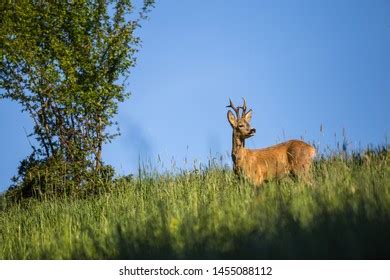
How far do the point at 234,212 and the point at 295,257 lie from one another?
6.26ft

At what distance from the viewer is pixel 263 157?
13906 millimetres

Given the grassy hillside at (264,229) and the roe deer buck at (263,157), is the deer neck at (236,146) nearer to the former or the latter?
the roe deer buck at (263,157)

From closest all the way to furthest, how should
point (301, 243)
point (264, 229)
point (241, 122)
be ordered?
point (301, 243) < point (264, 229) < point (241, 122)

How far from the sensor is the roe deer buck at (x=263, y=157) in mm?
13391

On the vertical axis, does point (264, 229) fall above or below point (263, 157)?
below

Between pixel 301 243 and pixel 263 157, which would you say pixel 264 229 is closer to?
pixel 301 243

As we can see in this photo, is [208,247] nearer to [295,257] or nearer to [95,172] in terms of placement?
[295,257]

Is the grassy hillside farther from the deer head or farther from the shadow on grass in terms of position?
the deer head

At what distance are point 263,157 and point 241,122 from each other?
114 cm

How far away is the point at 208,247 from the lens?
700cm

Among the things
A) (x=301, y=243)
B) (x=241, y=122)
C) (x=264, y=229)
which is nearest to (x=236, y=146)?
(x=241, y=122)

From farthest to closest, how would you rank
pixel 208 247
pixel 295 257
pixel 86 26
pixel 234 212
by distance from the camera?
pixel 86 26, pixel 234 212, pixel 208 247, pixel 295 257

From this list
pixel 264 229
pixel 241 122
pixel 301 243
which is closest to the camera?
pixel 301 243
